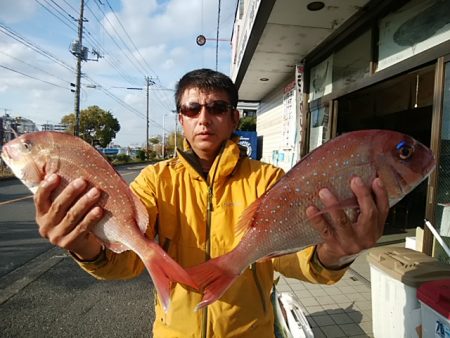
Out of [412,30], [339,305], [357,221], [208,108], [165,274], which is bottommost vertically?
[339,305]

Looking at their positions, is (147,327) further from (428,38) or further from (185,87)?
(428,38)

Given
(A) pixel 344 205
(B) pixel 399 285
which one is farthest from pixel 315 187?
(B) pixel 399 285

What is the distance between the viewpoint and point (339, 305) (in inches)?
154

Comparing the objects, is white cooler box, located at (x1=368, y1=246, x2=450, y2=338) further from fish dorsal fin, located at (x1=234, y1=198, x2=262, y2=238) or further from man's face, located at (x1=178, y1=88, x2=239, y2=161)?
man's face, located at (x1=178, y1=88, x2=239, y2=161)

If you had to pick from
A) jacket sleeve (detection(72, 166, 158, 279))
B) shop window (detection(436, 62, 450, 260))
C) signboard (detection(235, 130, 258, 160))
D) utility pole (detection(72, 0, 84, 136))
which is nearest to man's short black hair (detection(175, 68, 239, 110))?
jacket sleeve (detection(72, 166, 158, 279))

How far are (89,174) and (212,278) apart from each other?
2.36 ft

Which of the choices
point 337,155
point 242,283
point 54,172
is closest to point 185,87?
point 54,172

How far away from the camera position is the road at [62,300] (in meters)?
3.37

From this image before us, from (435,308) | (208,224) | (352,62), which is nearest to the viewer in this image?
(208,224)

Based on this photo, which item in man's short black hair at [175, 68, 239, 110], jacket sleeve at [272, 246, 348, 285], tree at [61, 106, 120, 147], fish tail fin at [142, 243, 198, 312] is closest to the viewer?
fish tail fin at [142, 243, 198, 312]

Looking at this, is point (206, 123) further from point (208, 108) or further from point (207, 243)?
point (207, 243)

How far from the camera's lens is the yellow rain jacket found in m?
1.62

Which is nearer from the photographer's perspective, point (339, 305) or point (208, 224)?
point (208, 224)

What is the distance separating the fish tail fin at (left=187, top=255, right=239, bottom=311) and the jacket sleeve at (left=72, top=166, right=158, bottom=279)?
0.33 metres
